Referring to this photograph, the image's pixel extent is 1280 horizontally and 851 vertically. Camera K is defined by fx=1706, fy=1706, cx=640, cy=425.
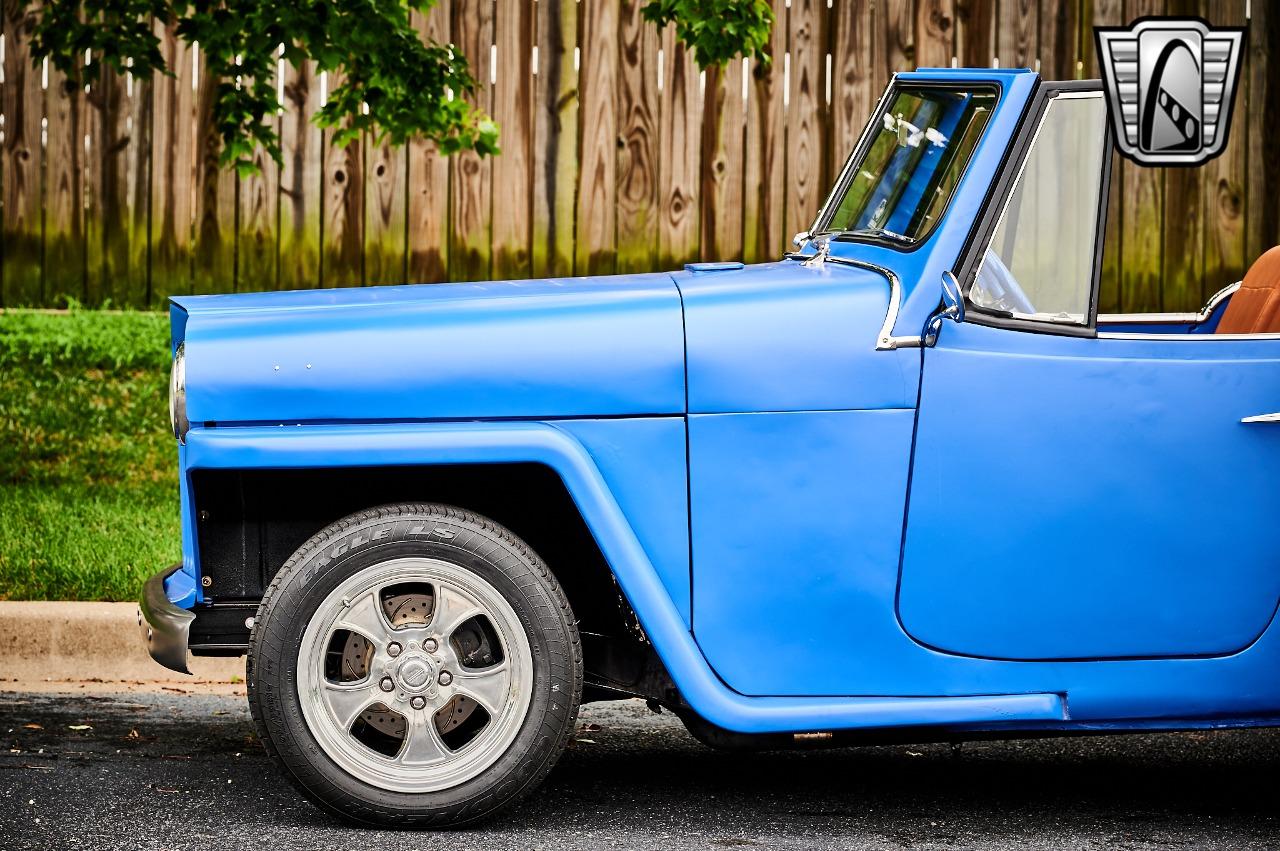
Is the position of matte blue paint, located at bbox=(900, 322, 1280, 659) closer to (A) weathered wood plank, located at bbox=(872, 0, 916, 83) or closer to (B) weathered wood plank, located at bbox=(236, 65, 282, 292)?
(A) weathered wood plank, located at bbox=(872, 0, 916, 83)

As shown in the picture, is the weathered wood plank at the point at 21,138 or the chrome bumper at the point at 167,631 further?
the weathered wood plank at the point at 21,138

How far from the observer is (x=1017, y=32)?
8.63 meters

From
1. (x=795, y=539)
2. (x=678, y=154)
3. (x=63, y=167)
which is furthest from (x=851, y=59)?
(x=795, y=539)

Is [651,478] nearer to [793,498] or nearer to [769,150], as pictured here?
[793,498]

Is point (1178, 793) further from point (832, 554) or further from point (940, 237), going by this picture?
point (940, 237)

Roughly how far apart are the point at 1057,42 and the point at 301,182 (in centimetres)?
390

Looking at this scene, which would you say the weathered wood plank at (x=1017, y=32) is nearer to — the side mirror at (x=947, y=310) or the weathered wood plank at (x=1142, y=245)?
the weathered wood plank at (x=1142, y=245)

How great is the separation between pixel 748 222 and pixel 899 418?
16.7ft

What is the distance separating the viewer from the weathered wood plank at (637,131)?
8.57m

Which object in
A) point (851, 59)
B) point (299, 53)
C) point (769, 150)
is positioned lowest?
point (769, 150)

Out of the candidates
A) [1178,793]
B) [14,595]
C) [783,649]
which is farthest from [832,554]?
[14,595]

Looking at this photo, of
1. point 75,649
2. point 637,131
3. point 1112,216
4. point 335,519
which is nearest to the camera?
point 335,519

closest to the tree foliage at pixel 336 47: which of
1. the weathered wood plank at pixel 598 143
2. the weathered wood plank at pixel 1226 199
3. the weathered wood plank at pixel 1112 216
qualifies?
the weathered wood plank at pixel 598 143

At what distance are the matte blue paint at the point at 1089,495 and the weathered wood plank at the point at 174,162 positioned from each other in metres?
5.86
